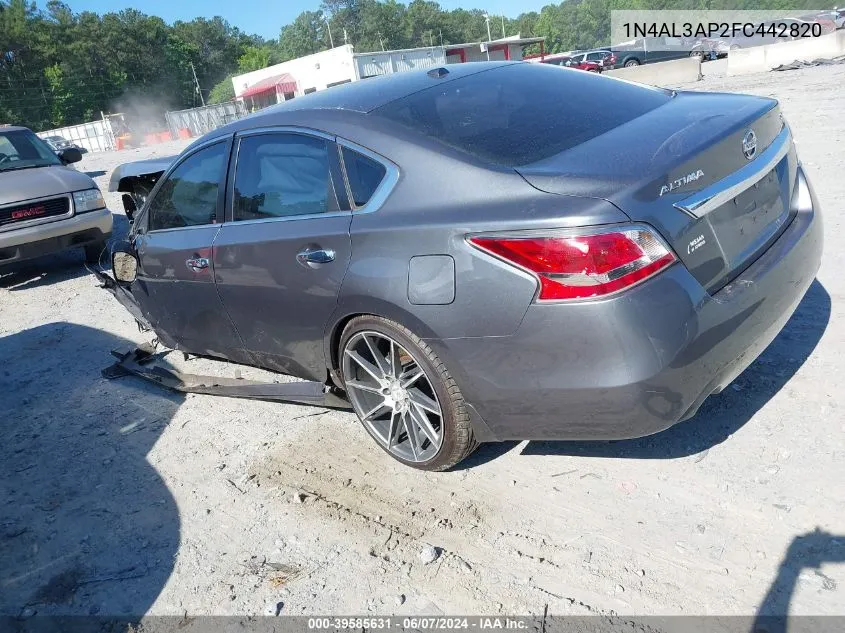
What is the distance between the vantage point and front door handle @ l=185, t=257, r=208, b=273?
12.8ft

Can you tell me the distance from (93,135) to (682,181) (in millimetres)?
50935

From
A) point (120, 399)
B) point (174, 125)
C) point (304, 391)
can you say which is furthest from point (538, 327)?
point (174, 125)

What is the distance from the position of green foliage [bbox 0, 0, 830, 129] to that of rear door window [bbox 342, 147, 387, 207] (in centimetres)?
7010

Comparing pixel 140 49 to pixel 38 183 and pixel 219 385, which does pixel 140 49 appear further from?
pixel 219 385

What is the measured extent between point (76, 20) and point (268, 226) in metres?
89.3

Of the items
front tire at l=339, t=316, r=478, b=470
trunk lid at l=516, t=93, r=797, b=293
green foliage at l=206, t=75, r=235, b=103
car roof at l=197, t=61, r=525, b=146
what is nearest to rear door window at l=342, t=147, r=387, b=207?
car roof at l=197, t=61, r=525, b=146

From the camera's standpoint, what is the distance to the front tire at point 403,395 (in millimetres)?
2832

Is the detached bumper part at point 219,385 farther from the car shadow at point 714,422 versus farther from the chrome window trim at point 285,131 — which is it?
the chrome window trim at point 285,131

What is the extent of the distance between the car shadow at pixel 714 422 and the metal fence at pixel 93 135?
48.2 meters

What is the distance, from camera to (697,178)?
252cm

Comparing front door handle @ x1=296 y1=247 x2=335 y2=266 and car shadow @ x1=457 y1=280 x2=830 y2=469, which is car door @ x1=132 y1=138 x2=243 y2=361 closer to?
front door handle @ x1=296 y1=247 x2=335 y2=266

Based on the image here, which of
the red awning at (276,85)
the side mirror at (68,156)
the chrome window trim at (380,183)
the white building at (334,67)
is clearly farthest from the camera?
the red awning at (276,85)

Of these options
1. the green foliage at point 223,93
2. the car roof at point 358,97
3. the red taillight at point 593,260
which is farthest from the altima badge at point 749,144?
the green foliage at point 223,93

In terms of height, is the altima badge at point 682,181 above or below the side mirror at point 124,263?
above
